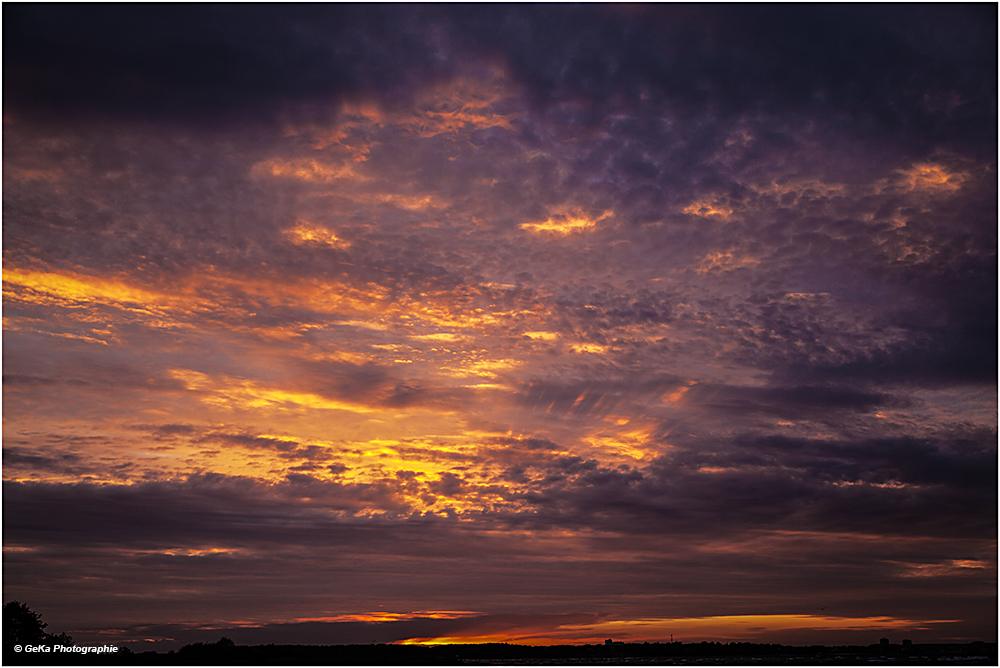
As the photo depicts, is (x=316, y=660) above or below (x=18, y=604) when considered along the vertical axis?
below

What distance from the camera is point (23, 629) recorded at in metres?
122

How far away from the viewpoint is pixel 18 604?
124312 millimetres

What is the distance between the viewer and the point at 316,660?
187 meters

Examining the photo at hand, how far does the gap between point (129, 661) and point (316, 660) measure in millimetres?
75808

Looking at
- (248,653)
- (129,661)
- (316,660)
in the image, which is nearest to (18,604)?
(129,661)

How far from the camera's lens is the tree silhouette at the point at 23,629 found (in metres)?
119

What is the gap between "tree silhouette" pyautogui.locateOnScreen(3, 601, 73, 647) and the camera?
119m

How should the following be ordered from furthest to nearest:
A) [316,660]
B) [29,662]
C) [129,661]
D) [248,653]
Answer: [316,660]
[248,653]
[129,661]
[29,662]

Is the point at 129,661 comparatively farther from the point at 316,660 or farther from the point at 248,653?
the point at 316,660

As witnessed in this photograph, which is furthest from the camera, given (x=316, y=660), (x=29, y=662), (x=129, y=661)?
(x=316, y=660)

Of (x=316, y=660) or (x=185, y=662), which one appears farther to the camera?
(x=316, y=660)

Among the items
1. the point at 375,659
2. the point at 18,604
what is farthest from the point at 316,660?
the point at 18,604

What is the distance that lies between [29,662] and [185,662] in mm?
26149

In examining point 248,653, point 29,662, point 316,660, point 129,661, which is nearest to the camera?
point 29,662
